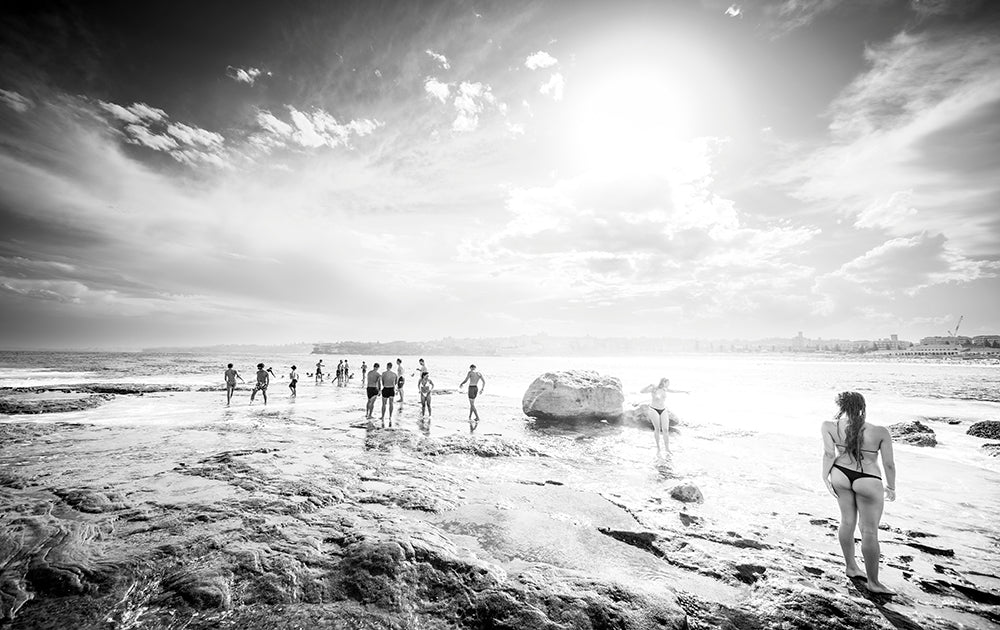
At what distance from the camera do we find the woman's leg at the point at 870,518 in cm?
439

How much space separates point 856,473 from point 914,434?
13870mm

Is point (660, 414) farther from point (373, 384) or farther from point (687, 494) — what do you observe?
point (373, 384)

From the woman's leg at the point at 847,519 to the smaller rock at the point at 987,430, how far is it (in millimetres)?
16199

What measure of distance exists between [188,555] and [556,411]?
44.9 feet

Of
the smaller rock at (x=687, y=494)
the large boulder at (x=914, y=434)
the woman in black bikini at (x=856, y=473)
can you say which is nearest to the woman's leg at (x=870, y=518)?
the woman in black bikini at (x=856, y=473)

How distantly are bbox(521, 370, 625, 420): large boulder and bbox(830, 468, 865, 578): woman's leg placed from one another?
11.6m

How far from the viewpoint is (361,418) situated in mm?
16469

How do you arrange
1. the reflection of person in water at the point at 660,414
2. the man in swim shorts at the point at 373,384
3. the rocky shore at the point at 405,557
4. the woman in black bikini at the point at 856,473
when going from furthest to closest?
the man in swim shorts at the point at 373,384 < the reflection of person in water at the point at 660,414 < the woman in black bikini at the point at 856,473 < the rocky shore at the point at 405,557

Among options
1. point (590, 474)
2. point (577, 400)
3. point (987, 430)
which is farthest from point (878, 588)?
point (987, 430)

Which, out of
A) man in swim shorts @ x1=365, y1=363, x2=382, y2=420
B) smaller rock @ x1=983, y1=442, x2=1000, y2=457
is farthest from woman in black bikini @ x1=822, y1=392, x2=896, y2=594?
man in swim shorts @ x1=365, y1=363, x2=382, y2=420

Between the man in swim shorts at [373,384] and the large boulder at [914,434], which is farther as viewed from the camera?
the man in swim shorts at [373,384]

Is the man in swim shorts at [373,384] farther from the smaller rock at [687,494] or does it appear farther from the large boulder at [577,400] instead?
the smaller rock at [687,494]

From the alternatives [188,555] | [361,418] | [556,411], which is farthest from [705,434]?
[188,555]

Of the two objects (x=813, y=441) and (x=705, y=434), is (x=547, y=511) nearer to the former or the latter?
(x=705, y=434)
